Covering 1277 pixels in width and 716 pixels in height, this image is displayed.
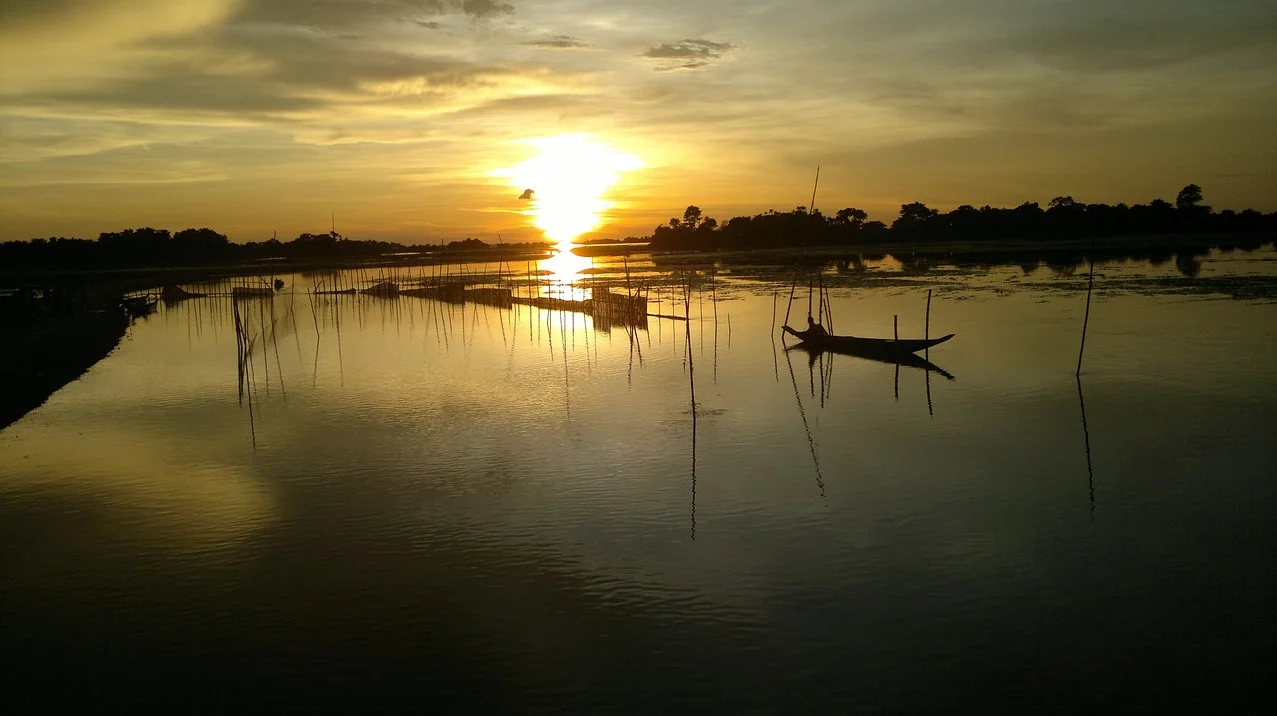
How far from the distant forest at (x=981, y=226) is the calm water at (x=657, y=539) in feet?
143

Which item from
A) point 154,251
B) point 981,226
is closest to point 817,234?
point 981,226

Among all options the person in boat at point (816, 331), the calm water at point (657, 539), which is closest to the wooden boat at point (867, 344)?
the person in boat at point (816, 331)

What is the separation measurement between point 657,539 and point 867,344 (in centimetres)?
1043

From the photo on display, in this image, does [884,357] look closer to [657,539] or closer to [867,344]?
[867,344]

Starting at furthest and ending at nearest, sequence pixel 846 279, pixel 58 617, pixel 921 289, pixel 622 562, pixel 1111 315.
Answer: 1. pixel 846 279
2. pixel 921 289
3. pixel 1111 315
4. pixel 622 562
5. pixel 58 617

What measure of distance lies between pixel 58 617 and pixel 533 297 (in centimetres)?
2571

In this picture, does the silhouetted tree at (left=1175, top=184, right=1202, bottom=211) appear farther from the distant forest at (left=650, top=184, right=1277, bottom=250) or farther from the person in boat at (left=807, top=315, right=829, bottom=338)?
the person in boat at (left=807, top=315, right=829, bottom=338)

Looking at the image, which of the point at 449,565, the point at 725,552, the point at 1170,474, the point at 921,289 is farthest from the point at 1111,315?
the point at 449,565

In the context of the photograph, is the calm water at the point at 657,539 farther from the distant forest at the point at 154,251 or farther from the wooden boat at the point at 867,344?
the distant forest at the point at 154,251

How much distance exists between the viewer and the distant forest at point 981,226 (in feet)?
215

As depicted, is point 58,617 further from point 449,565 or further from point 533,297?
point 533,297

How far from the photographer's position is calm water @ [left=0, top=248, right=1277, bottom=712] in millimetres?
5059

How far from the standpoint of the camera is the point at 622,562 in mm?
6652

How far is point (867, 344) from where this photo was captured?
54.1ft
